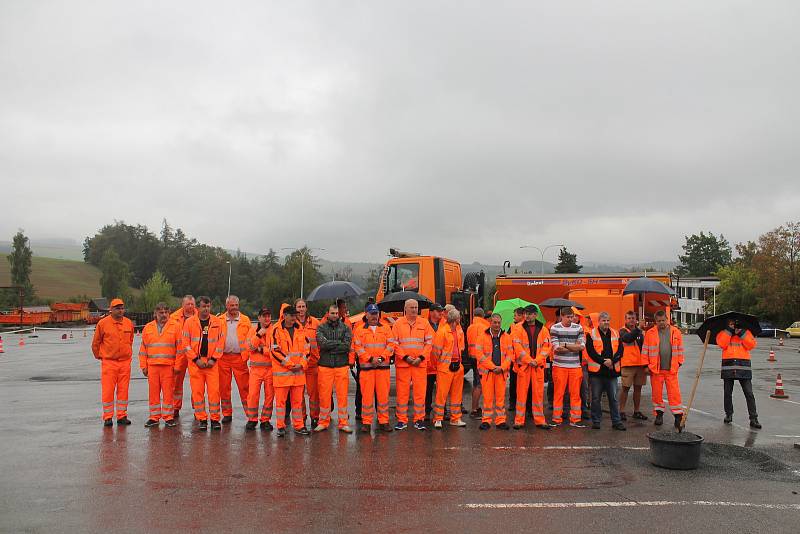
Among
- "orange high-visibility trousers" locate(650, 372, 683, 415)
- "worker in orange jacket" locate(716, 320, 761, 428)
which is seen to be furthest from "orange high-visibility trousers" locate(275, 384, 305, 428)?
"worker in orange jacket" locate(716, 320, 761, 428)

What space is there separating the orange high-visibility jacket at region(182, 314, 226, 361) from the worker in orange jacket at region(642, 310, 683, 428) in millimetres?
6659

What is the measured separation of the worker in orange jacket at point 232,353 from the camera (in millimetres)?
8961

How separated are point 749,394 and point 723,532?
510cm

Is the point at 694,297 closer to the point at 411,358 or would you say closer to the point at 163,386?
the point at 411,358

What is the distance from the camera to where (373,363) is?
336 inches

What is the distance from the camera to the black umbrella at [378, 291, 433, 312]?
11.1 m

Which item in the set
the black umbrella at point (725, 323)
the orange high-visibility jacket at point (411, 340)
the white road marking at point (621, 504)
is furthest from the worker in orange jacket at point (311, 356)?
the black umbrella at point (725, 323)

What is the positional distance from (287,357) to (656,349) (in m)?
5.70

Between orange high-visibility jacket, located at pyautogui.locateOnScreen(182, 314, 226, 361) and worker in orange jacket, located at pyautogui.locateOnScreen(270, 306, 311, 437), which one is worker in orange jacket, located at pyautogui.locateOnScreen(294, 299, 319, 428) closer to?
worker in orange jacket, located at pyautogui.locateOnScreen(270, 306, 311, 437)

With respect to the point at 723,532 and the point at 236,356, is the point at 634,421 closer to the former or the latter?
the point at 723,532

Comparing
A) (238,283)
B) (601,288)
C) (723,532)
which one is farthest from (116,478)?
(238,283)

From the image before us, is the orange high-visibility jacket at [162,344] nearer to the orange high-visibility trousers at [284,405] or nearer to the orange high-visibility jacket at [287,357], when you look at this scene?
the orange high-visibility jacket at [287,357]

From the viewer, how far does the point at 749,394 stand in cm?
930

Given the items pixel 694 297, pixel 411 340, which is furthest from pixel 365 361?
pixel 694 297
